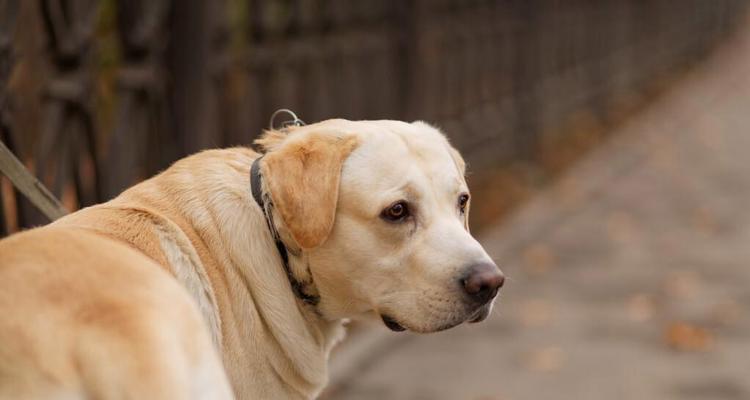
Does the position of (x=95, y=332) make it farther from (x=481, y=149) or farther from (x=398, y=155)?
(x=481, y=149)

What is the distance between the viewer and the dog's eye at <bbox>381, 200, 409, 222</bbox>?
3.03 metres

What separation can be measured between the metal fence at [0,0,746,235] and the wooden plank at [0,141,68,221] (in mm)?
1143

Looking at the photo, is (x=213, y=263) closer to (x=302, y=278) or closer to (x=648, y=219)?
(x=302, y=278)

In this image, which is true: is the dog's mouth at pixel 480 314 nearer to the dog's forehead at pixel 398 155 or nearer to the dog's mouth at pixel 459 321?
the dog's mouth at pixel 459 321

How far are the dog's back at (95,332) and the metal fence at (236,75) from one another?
83.9 inches

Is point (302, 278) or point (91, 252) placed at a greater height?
point (91, 252)

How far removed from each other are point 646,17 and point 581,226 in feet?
39.6

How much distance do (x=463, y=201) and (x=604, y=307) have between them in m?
5.46

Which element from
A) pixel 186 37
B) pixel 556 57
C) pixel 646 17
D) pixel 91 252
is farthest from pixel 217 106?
pixel 646 17

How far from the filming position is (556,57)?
1545cm

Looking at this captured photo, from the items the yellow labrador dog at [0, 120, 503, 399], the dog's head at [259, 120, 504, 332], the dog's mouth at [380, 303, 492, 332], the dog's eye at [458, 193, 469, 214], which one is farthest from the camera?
the dog's eye at [458, 193, 469, 214]

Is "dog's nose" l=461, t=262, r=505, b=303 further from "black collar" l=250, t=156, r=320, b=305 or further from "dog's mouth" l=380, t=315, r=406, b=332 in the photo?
"black collar" l=250, t=156, r=320, b=305

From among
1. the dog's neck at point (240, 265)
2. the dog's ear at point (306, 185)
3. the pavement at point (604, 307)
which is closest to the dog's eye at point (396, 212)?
the dog's ear at point (306, 185)

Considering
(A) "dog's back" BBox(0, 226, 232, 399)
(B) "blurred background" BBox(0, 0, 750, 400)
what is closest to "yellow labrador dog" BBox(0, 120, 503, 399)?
(A) "dog's back" BBox(0, 226, 232, 399)
